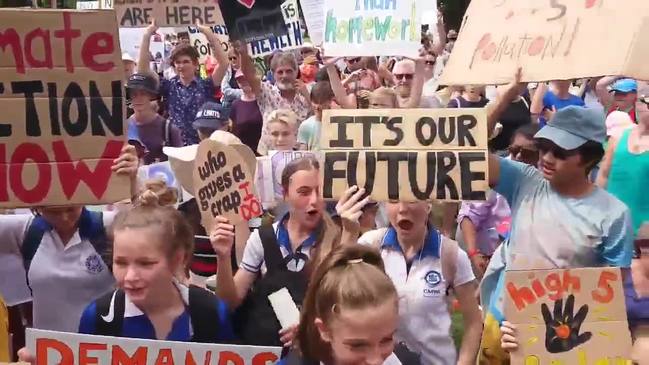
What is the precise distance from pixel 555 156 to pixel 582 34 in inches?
21.2

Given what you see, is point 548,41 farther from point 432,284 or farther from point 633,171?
point 633,171

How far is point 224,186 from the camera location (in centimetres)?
457

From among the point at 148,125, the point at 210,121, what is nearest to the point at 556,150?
the point at 210,121

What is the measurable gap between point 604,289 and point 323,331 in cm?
119

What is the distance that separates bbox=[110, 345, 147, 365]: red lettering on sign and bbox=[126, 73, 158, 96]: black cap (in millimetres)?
4200

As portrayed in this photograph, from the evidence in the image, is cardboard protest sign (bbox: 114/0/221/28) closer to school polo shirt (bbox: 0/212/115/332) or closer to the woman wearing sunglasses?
the woman wearing sunglasses

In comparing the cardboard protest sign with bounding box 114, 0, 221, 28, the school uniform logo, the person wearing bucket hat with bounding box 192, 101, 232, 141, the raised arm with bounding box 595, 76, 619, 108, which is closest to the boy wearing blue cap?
the school uniform logo

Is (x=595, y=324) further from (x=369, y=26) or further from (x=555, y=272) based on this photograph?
(x=369, y=26)

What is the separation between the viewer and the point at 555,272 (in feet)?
12.6

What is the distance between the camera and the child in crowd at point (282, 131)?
698cm

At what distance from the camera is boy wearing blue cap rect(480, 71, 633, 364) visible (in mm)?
4207

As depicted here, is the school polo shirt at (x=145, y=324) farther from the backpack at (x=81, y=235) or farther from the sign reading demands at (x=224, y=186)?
the sign reading demands at (x=224, y=186)

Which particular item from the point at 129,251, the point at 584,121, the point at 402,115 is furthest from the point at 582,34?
the point at 129,251

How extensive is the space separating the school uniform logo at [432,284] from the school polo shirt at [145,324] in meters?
0.88
